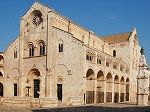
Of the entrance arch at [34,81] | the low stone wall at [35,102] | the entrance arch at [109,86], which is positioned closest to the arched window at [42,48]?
the entrance arch at [34,81]

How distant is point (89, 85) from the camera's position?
33.7m

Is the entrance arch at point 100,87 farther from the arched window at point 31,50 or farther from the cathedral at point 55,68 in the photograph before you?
the arched window at point 31,50

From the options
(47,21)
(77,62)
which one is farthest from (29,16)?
(77,62)

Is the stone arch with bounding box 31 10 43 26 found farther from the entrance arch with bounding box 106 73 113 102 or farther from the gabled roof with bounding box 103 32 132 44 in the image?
the gabled roof with bounding box 103 32 132 44

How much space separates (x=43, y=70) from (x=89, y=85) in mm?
6435

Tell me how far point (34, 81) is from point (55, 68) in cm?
460

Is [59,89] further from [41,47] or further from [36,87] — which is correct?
[41,47]

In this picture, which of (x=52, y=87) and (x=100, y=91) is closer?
(x=52, y=87)

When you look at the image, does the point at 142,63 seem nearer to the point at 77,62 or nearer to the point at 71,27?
the point at 77,62

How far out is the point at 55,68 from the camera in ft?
106

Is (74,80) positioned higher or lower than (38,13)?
lower

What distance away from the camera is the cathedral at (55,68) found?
30.5m

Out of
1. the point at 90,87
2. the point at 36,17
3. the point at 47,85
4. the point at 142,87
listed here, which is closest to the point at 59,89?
the point at 47,85

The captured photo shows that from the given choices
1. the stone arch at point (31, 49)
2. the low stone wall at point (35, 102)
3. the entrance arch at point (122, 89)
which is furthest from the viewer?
the entrance arch at point (122, 89)
